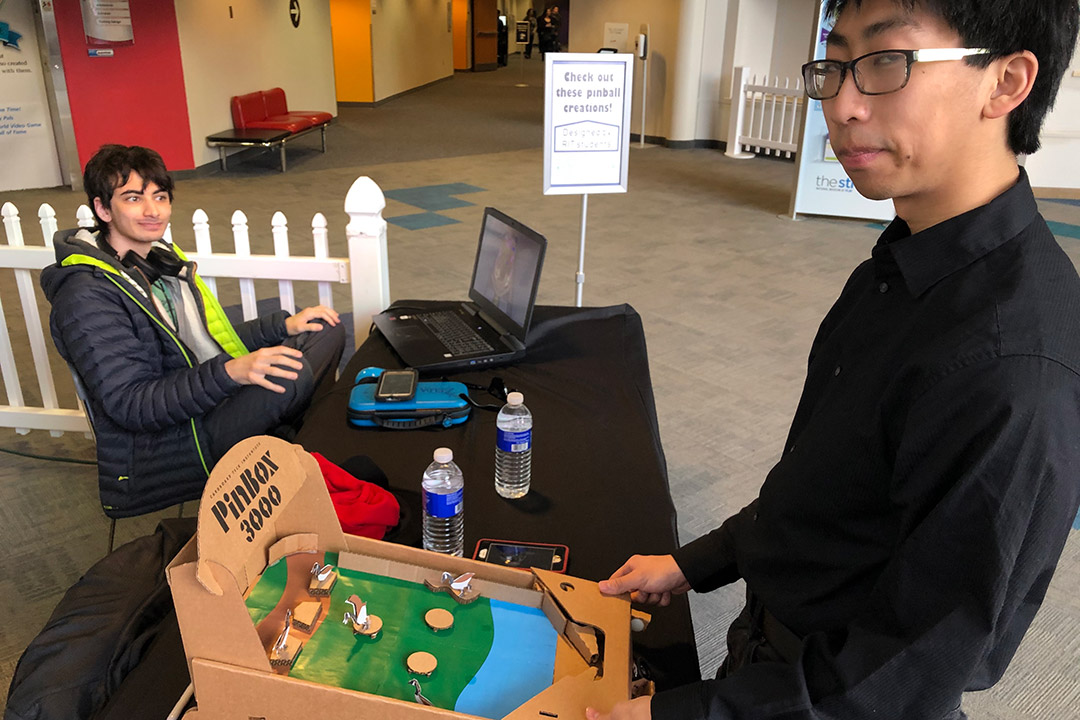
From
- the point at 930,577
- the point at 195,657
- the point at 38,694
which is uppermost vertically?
the point at 930,577

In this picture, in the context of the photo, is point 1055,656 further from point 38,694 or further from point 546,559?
point 38,694

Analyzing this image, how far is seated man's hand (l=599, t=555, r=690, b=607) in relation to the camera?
1.15 metres

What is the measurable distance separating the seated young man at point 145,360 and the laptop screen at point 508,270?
1.86 feet

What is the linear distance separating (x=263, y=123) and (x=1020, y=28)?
900cm

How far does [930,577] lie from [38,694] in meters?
1.25

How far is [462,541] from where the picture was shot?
140 centimetres

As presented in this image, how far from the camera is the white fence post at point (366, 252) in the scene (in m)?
2.54

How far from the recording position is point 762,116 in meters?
9.14

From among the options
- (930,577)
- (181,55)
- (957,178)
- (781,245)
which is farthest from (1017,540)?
(181,55)

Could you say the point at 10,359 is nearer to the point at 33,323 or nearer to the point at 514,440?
the point at 33,323

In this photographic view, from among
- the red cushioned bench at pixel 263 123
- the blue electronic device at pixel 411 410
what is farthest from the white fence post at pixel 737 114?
the blue electronic device at pixel 411 410

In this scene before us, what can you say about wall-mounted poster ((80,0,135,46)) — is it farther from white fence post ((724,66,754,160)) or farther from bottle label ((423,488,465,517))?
bottle label ((423,488,465,517))

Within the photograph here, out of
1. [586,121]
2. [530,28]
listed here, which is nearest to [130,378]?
[586,121]

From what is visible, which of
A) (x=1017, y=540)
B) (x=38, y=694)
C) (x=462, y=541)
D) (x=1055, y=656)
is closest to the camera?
(x=1017, y=540)
